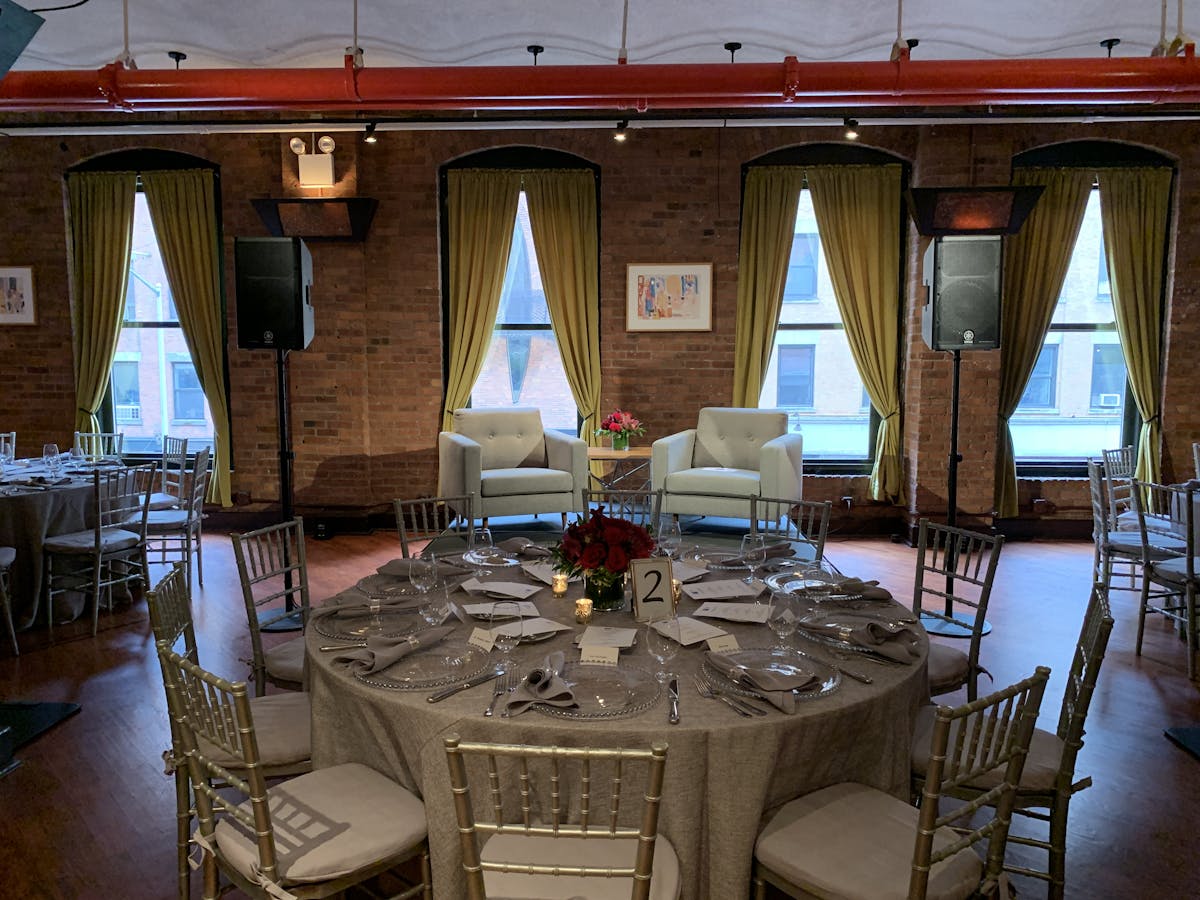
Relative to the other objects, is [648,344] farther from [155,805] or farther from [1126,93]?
[155,805]

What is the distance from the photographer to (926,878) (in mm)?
1680

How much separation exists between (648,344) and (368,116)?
2713 millimetres

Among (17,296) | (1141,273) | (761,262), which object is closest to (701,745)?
(761,262)

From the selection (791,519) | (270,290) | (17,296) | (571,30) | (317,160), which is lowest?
(791,519)

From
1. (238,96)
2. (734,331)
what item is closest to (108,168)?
(238,96)

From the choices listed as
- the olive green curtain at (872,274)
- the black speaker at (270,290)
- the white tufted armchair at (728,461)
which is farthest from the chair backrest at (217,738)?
the olive green curtain at (872,274)

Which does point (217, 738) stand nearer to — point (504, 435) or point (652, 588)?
point (652, 588)

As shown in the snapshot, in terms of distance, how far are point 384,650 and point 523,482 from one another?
3.94m

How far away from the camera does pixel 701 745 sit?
1.84m

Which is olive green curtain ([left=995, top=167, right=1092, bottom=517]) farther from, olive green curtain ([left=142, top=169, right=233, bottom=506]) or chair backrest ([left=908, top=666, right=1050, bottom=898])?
olive green curtain ([left=142, top=169, right=233, bottom=506])

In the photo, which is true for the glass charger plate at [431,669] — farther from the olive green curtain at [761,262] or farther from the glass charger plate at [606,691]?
the olive green curtain at [761,262]

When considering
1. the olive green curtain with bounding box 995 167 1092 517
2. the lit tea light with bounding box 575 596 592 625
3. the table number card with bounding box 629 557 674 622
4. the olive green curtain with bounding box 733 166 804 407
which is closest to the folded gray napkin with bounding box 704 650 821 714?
the table number card with bounding box 629 557 674 622

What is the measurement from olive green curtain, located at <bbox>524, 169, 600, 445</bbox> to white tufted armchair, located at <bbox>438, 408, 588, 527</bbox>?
693 mm

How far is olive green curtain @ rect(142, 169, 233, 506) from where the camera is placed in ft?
23.5
